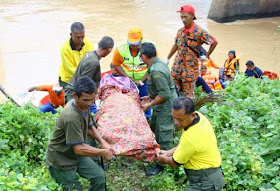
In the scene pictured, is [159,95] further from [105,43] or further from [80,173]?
[80,173]

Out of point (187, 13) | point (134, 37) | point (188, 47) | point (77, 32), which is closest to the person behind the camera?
point (77, 32)

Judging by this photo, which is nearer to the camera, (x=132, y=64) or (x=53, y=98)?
(x=132, y=64)

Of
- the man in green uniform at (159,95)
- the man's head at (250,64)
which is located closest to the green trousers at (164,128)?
the man in green uniform at (159,95)

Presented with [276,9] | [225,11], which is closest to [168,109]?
[225,11]

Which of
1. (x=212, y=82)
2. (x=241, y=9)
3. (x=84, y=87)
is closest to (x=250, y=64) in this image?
(x=212, y=82)

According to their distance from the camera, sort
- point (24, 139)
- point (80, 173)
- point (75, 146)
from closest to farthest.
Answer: point (75, 146) < point (80, 173) < point (24, 139)

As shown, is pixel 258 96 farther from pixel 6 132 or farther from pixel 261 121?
pixel 6 132

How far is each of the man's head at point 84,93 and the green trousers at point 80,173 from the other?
71 centimetres

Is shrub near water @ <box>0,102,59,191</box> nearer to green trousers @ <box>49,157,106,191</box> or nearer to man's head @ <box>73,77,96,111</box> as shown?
green trousers @ <box>49,157,106,191</box>

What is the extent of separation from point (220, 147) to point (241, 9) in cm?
1459

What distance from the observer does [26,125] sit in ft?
15.4

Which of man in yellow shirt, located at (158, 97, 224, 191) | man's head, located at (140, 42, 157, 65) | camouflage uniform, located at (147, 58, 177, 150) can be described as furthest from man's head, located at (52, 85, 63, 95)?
man in yellow shirt, located at (158, 97, 224, 191)

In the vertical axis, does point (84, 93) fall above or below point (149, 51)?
below

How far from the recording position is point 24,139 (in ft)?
15.2
